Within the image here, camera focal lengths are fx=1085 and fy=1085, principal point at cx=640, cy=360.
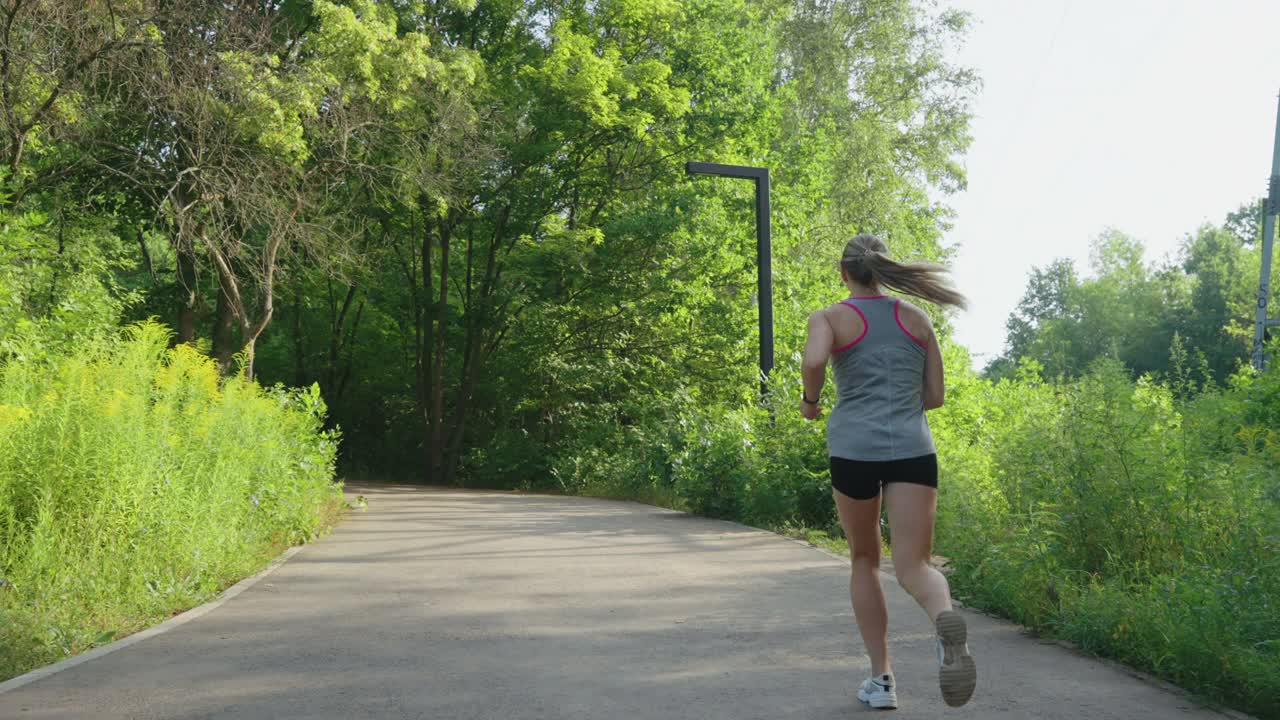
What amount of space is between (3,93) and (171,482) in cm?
784

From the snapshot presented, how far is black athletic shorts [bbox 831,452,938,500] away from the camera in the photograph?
4363 millimetres

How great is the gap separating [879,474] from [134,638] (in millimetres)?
4309

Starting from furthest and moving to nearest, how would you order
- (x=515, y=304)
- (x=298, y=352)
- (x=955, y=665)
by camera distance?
(x=298, y=352) → (x=515, y=304) → (x=955, y=665)

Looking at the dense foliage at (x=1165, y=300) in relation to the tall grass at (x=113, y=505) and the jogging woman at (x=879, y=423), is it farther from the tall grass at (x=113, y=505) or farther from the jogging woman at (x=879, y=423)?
the jogging woman at (x=879, y=423)

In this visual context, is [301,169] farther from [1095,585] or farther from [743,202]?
[1095,585]

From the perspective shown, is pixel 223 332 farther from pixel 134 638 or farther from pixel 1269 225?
pixel 1269 225

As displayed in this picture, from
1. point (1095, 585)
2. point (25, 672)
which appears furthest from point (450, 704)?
point (1095, 585)

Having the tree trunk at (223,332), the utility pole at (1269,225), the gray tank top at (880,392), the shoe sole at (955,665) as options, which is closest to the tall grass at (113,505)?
the gray tank top at (880,392)

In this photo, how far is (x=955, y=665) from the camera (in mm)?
4055

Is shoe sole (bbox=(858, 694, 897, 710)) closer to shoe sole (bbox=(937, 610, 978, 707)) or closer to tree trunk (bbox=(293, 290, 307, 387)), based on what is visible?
shoe sole (bbox=(937, 610, 978, 707))

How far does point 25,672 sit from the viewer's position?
545 cm

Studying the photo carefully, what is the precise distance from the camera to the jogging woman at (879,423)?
4.37 meters

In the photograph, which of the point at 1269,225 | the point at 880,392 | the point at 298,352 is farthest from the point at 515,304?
the point at 880,392

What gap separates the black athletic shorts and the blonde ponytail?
750 millimetres
